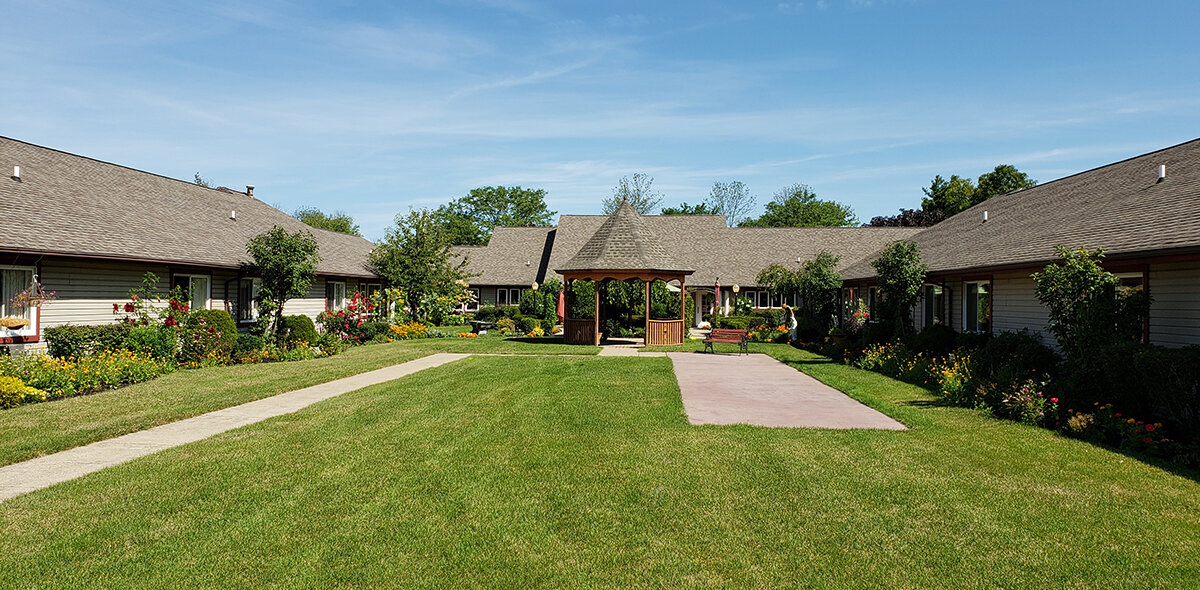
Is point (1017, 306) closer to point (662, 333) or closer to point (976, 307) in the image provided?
point (976, 307)

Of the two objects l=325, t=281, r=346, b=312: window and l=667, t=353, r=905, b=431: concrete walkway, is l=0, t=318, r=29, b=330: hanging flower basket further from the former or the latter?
l=667, t=353, r=905, b=431: concrete walkway

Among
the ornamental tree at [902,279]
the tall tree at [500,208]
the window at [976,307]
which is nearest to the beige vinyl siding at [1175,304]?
the window at [976,307]

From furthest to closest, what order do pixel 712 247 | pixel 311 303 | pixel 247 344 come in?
pixel 712 247 < pixel 311 303 < pixel 247 344

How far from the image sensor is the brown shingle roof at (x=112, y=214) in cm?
1570

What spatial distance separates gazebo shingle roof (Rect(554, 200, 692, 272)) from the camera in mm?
25641

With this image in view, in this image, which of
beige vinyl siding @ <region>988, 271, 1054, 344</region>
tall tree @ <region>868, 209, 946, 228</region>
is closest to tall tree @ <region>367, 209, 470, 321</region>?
beige vinyl siding @ <region>988, 271, 1054, 344</region>

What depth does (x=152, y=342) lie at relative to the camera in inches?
634

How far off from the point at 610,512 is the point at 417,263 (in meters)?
27.3

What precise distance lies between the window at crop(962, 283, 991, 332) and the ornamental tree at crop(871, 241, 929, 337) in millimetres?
1405

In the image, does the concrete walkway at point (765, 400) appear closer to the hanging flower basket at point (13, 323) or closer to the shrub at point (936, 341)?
the shrub at point (936, 341)

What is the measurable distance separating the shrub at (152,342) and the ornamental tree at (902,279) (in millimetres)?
19300

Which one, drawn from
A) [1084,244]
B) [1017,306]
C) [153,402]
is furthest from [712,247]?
[153,402]

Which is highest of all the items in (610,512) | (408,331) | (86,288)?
(86,288)

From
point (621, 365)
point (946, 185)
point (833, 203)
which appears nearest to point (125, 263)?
point (621, 365)
